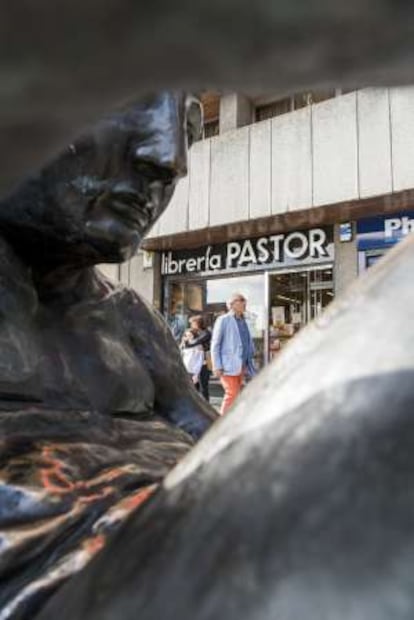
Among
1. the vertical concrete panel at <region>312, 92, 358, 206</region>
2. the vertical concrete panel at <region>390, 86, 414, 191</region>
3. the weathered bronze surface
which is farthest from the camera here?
the vertical concrete panel at <region>312, 92, 358, 206</region>

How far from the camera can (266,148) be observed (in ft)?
29.5

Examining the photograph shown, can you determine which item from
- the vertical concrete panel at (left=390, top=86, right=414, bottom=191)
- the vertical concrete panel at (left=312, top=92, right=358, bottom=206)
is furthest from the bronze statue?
the vertical concrete panel at (left=312, top=92, right=358, bottom=206)

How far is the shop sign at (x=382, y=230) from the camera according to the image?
8133mm

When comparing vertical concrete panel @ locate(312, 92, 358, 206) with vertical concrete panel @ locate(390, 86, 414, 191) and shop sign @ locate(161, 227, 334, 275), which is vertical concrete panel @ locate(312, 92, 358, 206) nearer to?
vertical concrete panel @ locate(390, 86, 414, 191)

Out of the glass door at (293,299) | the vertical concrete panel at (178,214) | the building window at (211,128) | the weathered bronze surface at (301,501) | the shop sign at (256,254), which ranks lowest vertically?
the weathered bronze surface at (301,501)

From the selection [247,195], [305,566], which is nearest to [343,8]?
[305,566]

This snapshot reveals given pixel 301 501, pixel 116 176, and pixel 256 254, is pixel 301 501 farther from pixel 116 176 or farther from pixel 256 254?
pixel 256 254

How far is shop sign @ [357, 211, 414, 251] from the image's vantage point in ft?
26.7

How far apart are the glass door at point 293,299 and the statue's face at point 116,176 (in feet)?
24.9

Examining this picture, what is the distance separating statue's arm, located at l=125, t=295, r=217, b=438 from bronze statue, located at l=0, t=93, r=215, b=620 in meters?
0.02

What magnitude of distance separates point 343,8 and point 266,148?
8.96 meters

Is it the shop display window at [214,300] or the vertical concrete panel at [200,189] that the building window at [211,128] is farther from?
the shop display window at [214,300]

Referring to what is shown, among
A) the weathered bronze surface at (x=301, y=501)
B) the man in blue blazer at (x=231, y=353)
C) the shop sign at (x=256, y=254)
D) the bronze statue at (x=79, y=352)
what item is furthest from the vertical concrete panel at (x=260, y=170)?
the weathered bronze surface at (x=301, y=501)

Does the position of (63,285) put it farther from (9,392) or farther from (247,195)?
(247,195)
